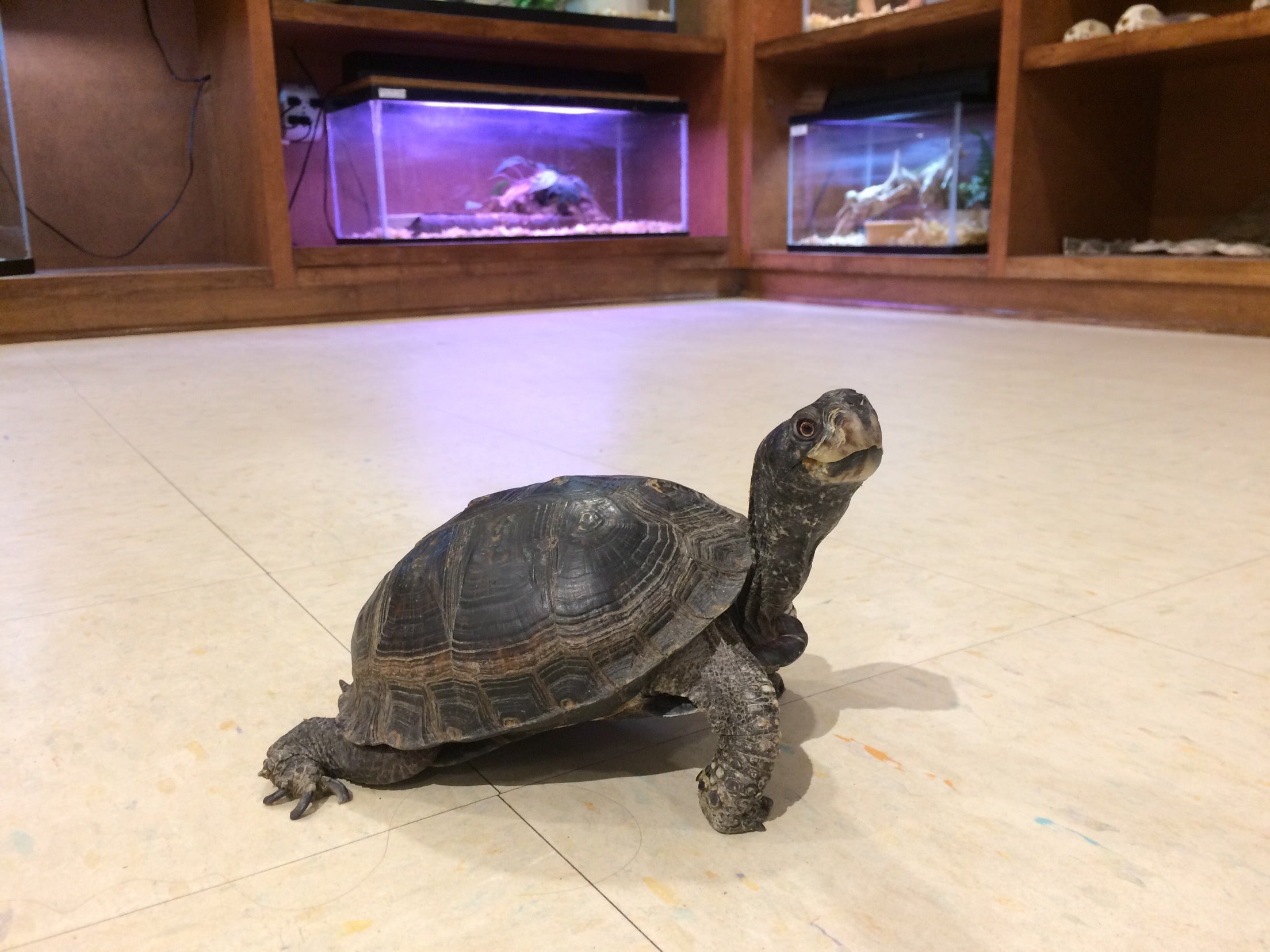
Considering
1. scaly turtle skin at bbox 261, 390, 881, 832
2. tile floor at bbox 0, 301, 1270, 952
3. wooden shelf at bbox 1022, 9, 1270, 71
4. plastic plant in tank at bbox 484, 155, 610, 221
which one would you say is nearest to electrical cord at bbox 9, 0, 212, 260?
plastic plant in tank at bbox 484, 155, 610, 221

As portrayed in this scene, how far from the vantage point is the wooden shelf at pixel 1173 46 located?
A: 13.5ft

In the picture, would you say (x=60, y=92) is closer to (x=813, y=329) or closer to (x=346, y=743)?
(x=813, y=329)

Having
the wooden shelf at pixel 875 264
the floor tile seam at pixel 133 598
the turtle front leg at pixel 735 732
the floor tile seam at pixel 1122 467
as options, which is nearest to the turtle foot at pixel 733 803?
the turtle front leg at pixel 735 732

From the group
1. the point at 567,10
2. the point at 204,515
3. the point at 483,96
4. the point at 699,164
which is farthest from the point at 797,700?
the point at 567,10

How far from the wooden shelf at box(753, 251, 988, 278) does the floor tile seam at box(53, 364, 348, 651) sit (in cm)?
398

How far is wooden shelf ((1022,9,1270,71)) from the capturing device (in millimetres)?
4113

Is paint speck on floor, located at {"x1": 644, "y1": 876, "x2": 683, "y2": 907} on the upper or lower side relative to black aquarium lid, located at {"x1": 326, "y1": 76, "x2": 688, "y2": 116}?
lower

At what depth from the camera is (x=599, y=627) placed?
3.04 ft

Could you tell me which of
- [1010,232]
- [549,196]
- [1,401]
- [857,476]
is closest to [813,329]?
[1010,232]

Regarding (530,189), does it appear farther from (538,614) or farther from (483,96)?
(538,614)

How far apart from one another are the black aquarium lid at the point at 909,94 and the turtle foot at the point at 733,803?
5.20 m

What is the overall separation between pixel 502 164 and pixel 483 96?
0.62m

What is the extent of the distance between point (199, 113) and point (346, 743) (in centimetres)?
613

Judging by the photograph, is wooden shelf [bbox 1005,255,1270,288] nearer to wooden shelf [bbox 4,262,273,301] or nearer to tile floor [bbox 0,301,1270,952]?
tile floor [bbox 0,301,1270,952]
